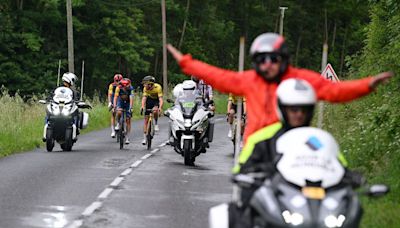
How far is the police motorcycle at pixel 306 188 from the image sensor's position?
5.30m

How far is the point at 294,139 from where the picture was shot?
5.71 m

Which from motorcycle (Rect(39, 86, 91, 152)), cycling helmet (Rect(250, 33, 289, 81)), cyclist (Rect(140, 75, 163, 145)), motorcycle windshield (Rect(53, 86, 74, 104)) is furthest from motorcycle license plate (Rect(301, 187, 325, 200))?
cyclist (Rect(140, 75, 163, 145))

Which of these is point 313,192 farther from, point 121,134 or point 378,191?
point 121,134

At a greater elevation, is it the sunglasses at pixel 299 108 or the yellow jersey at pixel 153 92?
the sunglasses at pixel 299 108

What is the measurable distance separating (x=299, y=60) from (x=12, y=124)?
6817cm

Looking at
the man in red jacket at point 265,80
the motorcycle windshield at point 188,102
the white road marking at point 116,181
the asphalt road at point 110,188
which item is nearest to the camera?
the man in red jacket at point 265,80

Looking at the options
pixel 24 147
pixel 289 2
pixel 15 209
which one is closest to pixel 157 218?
pixel 15 209

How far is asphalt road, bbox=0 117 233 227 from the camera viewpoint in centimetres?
1094

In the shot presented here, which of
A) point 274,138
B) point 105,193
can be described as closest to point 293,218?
point 274,138

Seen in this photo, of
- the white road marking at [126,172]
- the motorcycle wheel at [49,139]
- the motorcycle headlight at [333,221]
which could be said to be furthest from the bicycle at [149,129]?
the motorcycle headlight at [333,221]

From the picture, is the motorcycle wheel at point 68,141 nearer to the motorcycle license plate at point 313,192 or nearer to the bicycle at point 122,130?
the bicycle at point 122,130

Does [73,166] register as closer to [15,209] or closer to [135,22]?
[15,209]

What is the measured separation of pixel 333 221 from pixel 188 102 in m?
12.7

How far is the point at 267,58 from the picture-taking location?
6.69 m
